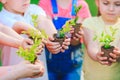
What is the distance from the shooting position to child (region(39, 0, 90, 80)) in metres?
1.54

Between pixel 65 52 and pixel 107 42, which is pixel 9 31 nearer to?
pixel 65 52

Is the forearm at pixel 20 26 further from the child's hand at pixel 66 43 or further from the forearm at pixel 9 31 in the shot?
the child's hand at pixel 66 43

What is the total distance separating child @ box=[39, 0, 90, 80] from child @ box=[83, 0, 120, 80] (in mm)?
49

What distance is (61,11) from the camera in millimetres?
1545

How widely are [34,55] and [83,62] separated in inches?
9.8

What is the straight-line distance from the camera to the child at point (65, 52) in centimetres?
154

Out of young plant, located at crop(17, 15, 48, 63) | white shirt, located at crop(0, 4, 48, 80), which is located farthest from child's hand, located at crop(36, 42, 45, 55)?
white shirt, located at crop(0, 4, 48, 80)

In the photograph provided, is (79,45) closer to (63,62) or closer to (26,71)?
(63,62)

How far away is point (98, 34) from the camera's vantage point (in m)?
1.50

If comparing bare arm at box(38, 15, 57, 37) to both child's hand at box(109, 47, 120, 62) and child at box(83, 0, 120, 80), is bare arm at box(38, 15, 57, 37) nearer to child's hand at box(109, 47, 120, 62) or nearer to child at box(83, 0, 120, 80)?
child at box(83, 0, 120, 80)

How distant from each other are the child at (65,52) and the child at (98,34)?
0.05 meters

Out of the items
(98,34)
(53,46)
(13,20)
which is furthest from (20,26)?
(98,34)

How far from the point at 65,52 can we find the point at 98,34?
0.44 feet

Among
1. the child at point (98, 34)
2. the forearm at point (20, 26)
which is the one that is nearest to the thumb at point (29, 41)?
the forearm at point (20, 26)
